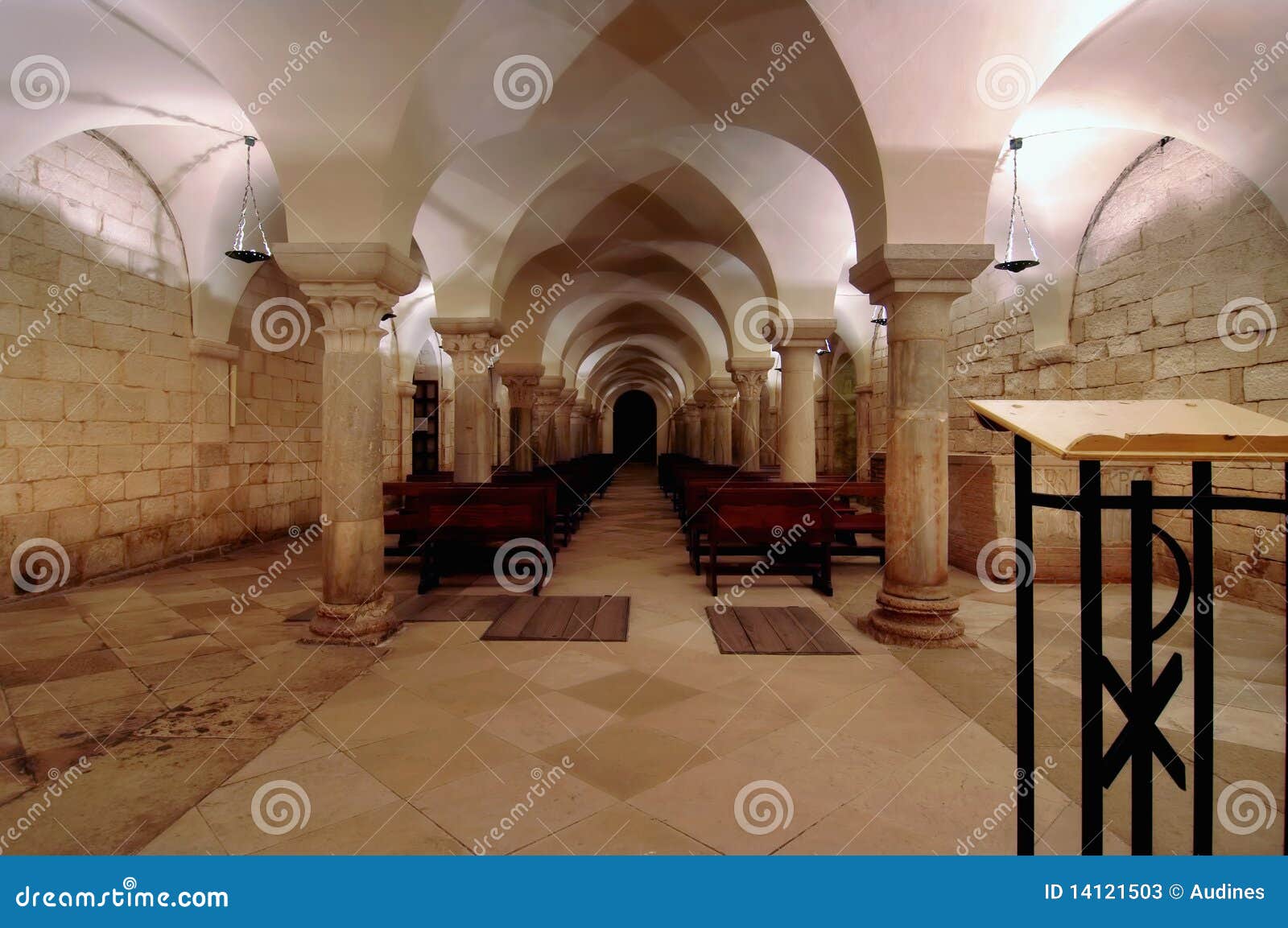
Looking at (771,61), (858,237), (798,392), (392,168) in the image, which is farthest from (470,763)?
(798,392)

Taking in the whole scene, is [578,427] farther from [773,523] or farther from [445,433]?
[773,523]

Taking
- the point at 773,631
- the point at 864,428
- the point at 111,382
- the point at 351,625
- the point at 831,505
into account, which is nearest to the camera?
the point at 351,625

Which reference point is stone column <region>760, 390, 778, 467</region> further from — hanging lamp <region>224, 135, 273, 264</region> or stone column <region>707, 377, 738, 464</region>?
hanging lamp <region>224, 135, 273, 264</region>

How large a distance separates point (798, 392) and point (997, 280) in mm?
3680

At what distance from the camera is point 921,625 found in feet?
14.5

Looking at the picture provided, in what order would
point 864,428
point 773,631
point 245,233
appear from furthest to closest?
point 864,428, point 245,233, point 773,631

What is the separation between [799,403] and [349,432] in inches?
217

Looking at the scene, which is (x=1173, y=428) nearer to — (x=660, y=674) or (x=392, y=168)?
(x=660, y=674)

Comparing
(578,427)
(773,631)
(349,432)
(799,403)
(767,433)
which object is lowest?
(773,631)

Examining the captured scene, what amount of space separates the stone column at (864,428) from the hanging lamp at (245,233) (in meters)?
10.7

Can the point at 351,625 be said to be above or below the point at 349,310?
below

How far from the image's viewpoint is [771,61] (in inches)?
194

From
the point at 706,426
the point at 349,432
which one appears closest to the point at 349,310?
the point at 349,432

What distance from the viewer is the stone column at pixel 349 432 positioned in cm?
439
